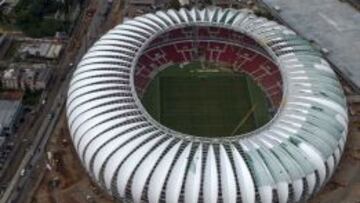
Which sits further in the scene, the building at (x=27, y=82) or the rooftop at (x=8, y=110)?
the building at (x=27, y=82)

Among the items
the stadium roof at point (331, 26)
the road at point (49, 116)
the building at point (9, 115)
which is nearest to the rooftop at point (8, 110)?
the building at point (9, 115)

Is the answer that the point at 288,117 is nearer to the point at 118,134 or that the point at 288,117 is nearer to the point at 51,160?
the point at 118,134

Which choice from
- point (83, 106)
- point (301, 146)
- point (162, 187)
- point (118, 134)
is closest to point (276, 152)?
point (301, 146)

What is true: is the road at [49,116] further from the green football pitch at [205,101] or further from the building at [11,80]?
the green football pitch at [205,101]

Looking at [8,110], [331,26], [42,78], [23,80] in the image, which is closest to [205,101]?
[42,78]

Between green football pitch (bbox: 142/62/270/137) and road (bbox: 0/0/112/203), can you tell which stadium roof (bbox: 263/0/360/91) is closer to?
green football pitch (bbox: 142/62/270/137)

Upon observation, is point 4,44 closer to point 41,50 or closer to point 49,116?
point 41,50
